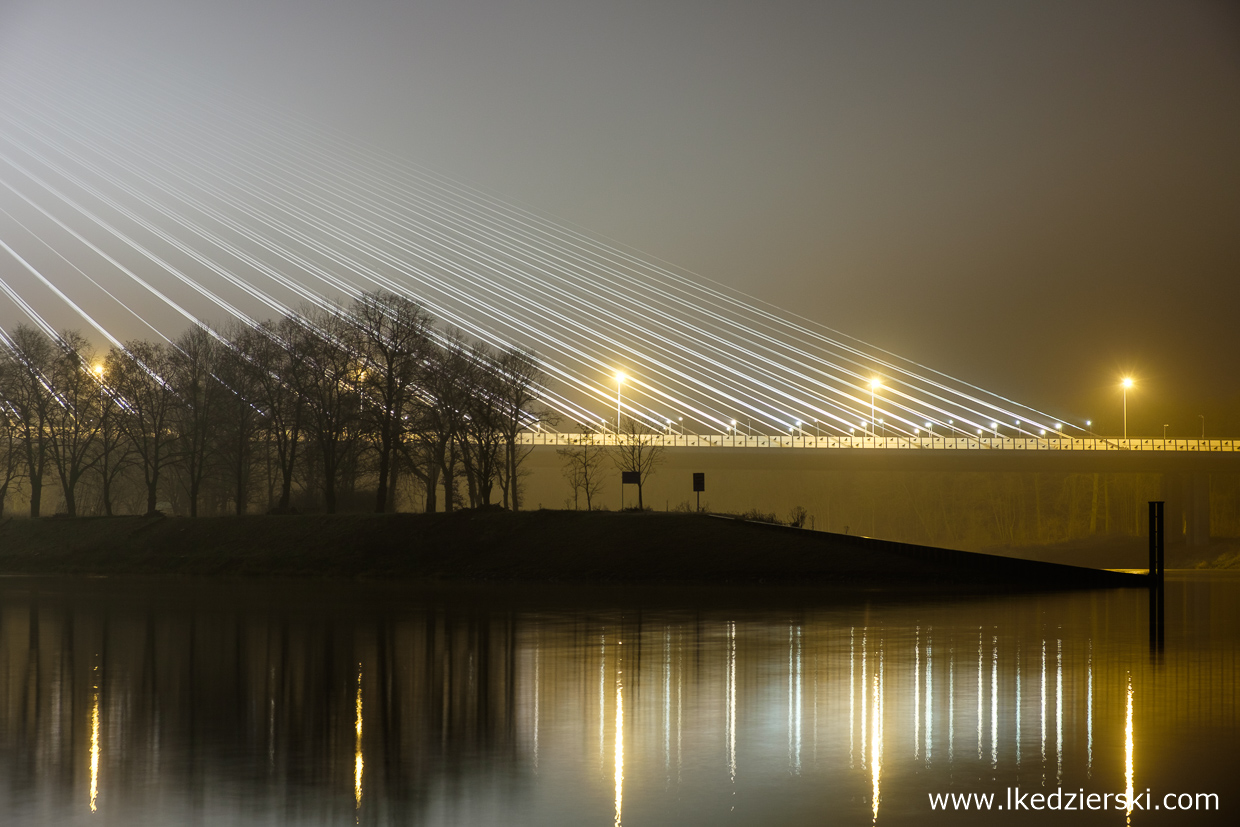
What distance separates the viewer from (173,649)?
57.1ft

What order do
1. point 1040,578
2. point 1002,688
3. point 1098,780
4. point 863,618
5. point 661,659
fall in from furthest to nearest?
1. point 1040,578
2. point 863,618
3. point 661,659
4. point 1002,688
5. point 1098,780

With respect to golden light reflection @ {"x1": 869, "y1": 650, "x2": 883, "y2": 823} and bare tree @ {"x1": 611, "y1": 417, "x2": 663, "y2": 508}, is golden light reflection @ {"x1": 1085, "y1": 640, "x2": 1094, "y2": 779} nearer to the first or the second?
golden light reflection @ {"x1": 869, "y1": 650, "x2": 883, "y2": 823}

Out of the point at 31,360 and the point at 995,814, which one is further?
the point at 31,360

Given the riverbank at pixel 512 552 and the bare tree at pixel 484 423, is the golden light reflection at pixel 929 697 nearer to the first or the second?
the riverbank at pixel 512 552

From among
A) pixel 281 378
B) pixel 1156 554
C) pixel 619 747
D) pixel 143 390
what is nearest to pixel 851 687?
pixel 619 747

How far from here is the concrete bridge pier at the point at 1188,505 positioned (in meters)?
77.8

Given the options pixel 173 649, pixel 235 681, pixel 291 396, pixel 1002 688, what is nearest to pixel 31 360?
pixel 291 396

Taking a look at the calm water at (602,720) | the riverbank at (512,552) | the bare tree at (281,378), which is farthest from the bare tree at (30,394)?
the calm water at (602,720)

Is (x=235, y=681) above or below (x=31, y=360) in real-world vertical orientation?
below

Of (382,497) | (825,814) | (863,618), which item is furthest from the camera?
(382,497)

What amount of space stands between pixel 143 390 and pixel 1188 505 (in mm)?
65634

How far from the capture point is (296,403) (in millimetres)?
48938

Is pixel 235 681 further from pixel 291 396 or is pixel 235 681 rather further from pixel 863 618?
pixel 291 396

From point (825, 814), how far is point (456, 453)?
141 feet
